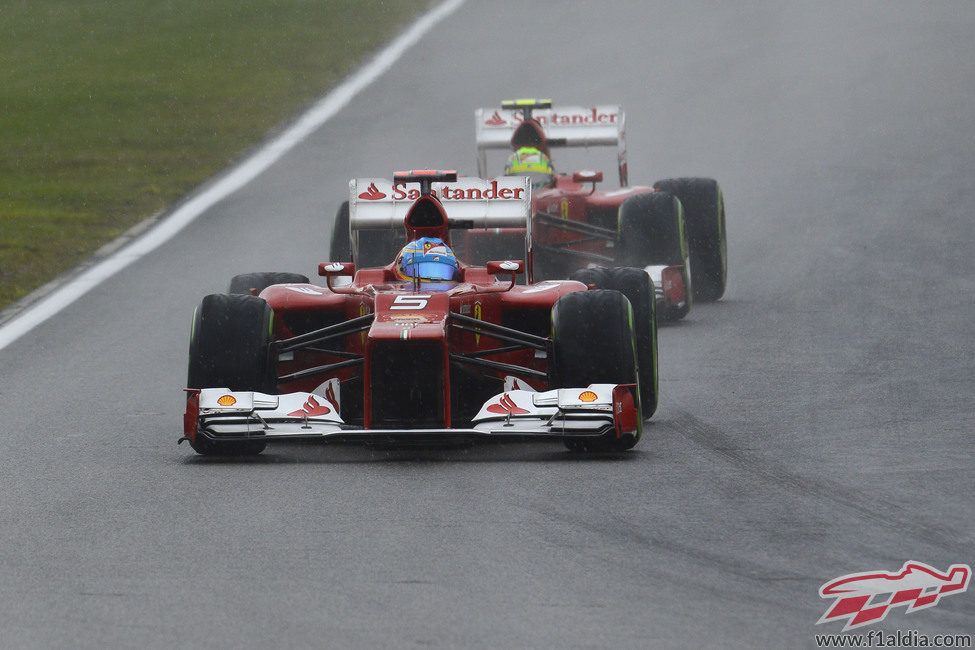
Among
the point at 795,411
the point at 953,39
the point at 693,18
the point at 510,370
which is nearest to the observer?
the point at 510,370

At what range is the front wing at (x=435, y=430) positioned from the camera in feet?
31.1

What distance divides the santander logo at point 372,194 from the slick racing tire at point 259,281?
901 millimetres

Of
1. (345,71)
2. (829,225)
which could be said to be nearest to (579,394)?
(829,225)

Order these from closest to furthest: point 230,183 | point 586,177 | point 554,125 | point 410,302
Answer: point 410,302 → point 586,177 → point 554,125 → point 230,183

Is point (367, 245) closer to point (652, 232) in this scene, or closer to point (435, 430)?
point (652, 232)

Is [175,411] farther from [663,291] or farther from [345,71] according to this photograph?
[345,71]

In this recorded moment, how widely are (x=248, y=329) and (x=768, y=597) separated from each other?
420cm

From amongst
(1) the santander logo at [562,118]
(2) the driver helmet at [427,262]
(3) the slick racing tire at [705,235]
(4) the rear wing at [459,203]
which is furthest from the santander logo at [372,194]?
(1) the santander logo at [562,118]

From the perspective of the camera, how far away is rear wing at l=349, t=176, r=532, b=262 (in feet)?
41.3

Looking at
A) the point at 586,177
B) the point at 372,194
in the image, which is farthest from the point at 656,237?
the point at 372,194

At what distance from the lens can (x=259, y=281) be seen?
12227 millimetres

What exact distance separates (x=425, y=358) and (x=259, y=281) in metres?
2.82

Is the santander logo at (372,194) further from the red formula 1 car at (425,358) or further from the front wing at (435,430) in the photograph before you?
the front wing at (435,430)

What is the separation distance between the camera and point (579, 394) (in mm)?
9602
